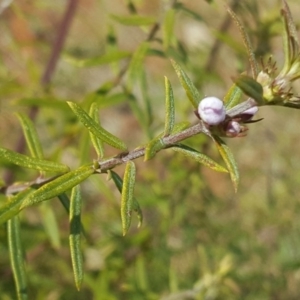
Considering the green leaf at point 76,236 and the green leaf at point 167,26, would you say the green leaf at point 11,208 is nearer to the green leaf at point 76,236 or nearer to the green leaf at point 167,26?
the green leaf at point 76,236

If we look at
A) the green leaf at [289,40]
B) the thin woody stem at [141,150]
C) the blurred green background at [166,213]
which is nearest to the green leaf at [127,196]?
the thin woody stem at [141,150]

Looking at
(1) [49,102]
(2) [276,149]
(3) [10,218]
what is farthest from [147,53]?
(2) [276,149]

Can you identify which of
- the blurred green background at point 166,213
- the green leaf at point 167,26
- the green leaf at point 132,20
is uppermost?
the green leaf at point 132,20

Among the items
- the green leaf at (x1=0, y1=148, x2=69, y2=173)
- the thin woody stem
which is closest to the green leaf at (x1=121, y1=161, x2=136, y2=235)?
the thin woody stem

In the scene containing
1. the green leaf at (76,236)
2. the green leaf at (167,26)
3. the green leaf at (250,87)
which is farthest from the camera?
the green leaf at (167,26)

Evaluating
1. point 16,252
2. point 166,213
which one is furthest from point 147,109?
point 16,252

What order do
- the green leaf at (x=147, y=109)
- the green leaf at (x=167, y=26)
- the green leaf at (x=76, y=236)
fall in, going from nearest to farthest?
the green leaf at (x=76, y=236) → the green leaf at (x=167, y=26) → the green leaf at (x=147, y=109)
